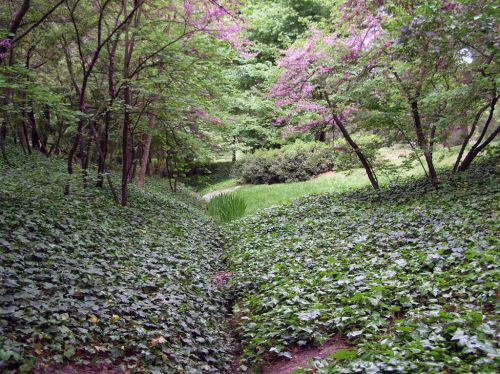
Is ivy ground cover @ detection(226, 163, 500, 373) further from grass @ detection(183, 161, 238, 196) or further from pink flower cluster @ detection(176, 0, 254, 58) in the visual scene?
grass @ detection(183, 161, 238, 196)

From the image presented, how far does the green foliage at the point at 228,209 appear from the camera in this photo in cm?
1128

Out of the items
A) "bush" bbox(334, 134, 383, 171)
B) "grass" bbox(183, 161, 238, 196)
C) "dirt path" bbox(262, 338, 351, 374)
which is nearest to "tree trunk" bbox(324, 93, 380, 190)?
"bush" bbox(334, 134, 383, 171)

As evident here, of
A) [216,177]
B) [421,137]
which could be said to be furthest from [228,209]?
[216,177]

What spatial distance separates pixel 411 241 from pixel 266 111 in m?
17.8

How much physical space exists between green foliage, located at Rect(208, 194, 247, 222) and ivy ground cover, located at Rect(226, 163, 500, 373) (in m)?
2.95

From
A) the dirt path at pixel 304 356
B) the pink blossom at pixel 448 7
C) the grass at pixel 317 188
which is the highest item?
the pink blossom at pixel 448 7

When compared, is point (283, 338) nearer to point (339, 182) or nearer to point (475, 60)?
point (475, 60)

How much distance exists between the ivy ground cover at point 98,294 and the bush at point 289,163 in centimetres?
1193

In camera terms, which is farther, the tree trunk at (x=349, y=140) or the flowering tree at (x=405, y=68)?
the tree trunk at (x=349, y=140)

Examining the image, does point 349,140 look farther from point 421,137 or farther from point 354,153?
point 421,137

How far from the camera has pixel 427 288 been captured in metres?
4.00

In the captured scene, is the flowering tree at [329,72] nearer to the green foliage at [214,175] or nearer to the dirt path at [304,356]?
the dirt path at [304,356]

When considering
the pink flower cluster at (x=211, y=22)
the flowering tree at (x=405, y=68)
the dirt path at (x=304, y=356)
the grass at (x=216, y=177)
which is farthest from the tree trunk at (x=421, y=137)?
the grass at (x=216, y=177)

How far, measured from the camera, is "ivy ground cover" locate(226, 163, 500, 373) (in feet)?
9.83
